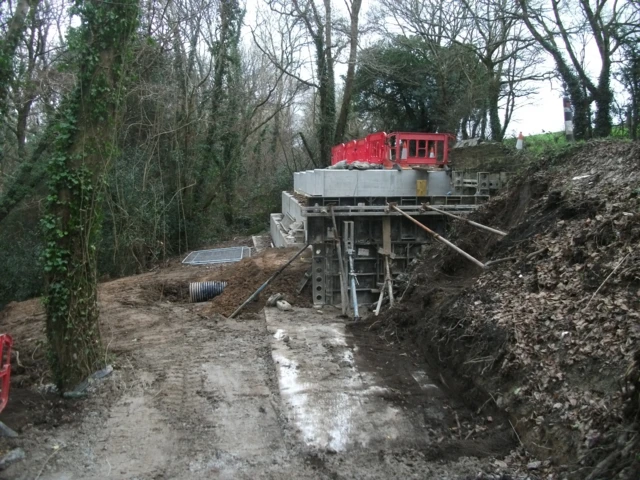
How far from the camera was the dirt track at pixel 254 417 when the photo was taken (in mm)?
5160

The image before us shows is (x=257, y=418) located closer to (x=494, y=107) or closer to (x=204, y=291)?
(x=204, y=291)

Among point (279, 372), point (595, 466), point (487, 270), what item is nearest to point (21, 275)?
point (279, 372)

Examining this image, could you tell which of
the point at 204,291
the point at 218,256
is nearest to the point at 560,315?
the point at 204,291

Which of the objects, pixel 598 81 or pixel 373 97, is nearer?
pixel 598 81

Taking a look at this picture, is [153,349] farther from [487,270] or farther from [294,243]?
[294,243]

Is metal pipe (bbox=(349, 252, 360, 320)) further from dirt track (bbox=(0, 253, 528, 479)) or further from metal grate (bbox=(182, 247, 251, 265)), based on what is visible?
metal grate (bbox=(182, 247, 251, 265))

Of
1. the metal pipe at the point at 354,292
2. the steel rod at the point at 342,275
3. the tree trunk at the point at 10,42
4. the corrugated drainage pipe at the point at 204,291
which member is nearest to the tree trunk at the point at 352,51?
the steel rod at the point at 342,275

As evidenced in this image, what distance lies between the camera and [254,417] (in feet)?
20.4

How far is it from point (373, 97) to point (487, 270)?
2234 centimetres

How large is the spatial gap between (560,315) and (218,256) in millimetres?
14768

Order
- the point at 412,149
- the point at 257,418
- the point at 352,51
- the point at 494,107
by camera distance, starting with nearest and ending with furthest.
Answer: the point at 257,418
the point at 412,149
the point at 352,51
the point at 494,107

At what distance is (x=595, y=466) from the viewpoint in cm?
395

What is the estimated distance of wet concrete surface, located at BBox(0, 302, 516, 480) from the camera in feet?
16.9

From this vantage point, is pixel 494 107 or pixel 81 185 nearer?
pixel 81 185
